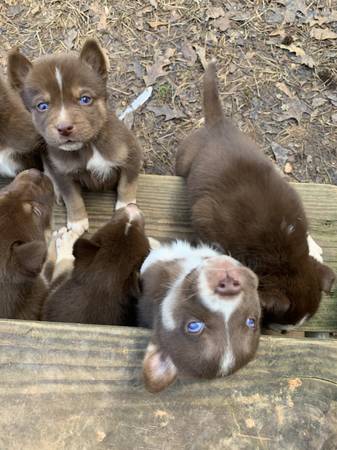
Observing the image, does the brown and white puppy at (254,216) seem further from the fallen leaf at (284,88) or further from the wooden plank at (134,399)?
the fallen leaf at (284,88)

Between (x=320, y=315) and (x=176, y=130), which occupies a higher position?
(x=176, y=130)

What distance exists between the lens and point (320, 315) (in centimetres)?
305

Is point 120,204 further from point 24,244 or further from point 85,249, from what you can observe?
point 24,244

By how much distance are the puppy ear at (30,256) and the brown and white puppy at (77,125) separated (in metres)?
0.63

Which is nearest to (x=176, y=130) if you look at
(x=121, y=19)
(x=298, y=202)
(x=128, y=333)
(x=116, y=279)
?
(x=121, y=19)

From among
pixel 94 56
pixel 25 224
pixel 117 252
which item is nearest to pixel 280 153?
pixel 94 56

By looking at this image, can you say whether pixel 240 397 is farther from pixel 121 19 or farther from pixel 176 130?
pixel 121 19

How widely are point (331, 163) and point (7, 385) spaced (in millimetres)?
4511

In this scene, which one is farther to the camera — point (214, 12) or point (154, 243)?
point (214, 12)

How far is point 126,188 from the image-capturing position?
342cm

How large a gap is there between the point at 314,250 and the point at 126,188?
1456 millimetres

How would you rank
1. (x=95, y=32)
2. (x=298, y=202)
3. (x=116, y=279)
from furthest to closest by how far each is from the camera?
(x=95, y=32) < (x=298, y=202) < (x=116, y=279)

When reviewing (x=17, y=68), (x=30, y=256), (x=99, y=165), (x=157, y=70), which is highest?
(x=17, y=68)

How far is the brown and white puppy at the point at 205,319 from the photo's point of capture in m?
2.18
